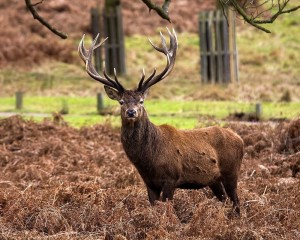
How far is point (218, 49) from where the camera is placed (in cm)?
3438

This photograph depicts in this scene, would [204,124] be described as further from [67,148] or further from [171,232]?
[171,232]

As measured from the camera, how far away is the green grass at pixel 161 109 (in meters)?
26.6

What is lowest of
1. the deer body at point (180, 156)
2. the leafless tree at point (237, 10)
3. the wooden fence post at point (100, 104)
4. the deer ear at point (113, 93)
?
the wooden fence post at point (100, 104)

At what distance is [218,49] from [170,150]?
69.4ft

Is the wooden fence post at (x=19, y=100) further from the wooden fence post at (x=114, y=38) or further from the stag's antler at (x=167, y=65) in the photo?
the stag's antler at (x=167, y=65)

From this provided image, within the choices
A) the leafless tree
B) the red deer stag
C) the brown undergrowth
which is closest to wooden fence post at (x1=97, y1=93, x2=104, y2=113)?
the brown undergrowth

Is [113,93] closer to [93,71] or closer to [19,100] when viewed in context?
[93,71]

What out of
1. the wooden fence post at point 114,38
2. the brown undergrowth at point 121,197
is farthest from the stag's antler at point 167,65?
the wooden fence post at point 114,38

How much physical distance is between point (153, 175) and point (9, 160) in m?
7.35

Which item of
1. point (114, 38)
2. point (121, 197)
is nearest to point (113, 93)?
point (121, 197)

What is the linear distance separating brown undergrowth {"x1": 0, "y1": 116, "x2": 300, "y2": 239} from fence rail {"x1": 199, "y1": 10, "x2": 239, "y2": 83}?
40.4 feet

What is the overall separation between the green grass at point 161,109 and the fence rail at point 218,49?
3363 millimetres

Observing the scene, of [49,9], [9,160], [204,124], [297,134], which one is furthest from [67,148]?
[49,9]

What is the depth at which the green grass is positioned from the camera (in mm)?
26578
